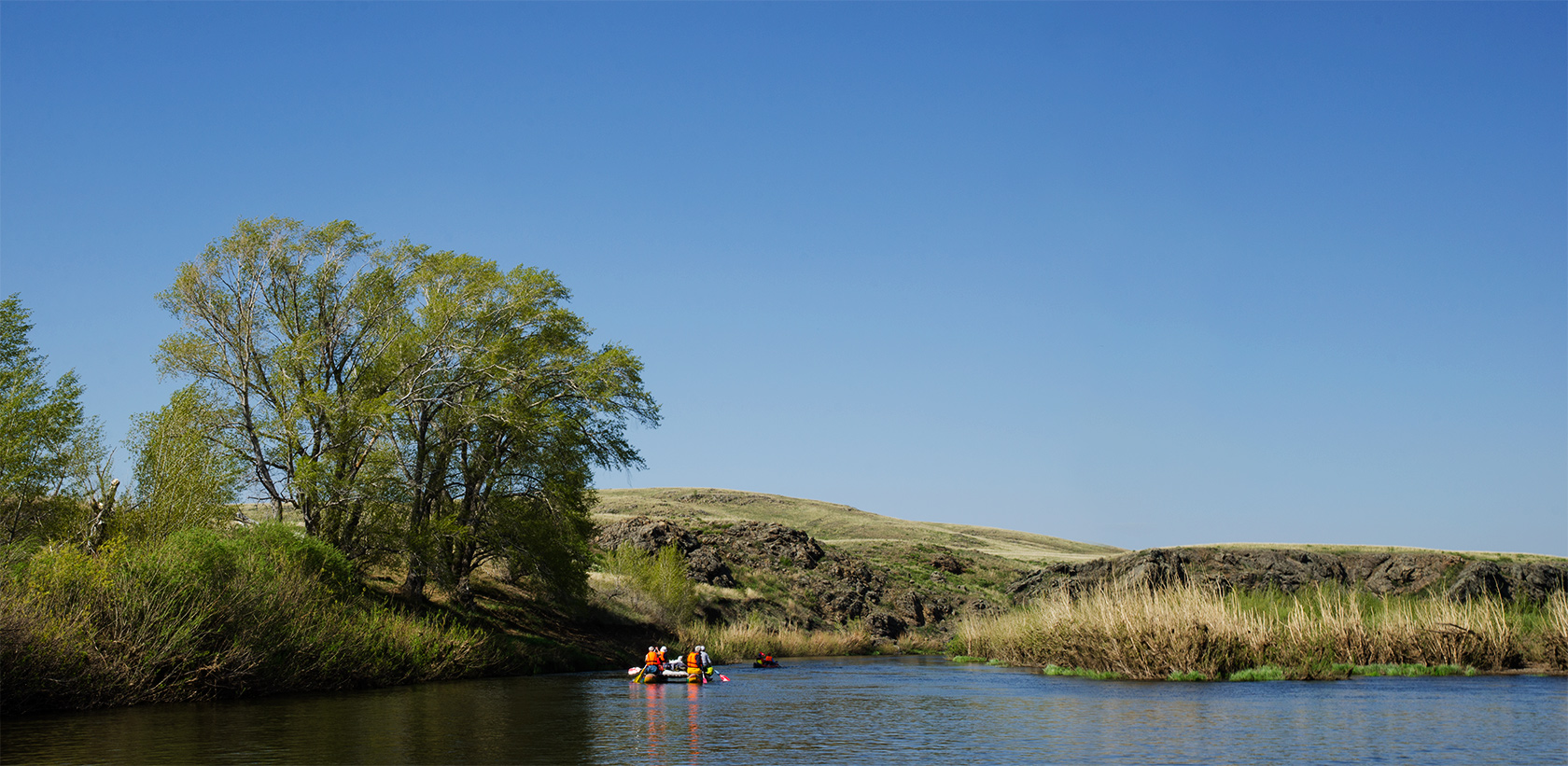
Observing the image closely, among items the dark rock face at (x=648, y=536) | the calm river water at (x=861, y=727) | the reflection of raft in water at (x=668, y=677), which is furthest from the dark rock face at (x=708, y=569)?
the calm river water at (x=861, y=727)

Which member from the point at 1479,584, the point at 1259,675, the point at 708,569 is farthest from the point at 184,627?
the point at 708,569

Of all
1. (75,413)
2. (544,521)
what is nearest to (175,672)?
(75,413)

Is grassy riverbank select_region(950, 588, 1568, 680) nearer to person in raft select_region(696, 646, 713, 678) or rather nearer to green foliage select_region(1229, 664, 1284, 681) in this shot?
green foliage select_region(1229, 664, 1284, 681)

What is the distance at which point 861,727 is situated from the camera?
2362 cm

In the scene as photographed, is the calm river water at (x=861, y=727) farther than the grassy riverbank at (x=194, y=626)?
No

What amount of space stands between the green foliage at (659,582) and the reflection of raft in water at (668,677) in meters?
23.4

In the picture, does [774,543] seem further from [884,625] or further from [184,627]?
[184,627]

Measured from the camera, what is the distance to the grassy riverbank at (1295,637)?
3403 centimetres

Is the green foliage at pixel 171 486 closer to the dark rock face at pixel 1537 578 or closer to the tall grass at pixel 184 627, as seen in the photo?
the tall grass at pixel 184 627

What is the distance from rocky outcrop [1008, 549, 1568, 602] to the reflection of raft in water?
71.4 feet

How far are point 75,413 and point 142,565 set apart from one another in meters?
17.3

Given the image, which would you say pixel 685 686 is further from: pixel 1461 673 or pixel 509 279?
pixel 1461 673

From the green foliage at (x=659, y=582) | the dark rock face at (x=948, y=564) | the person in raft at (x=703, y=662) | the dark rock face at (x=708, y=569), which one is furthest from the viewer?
the dark rock face at (x=948, y=564)

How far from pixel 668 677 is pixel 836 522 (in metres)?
121
